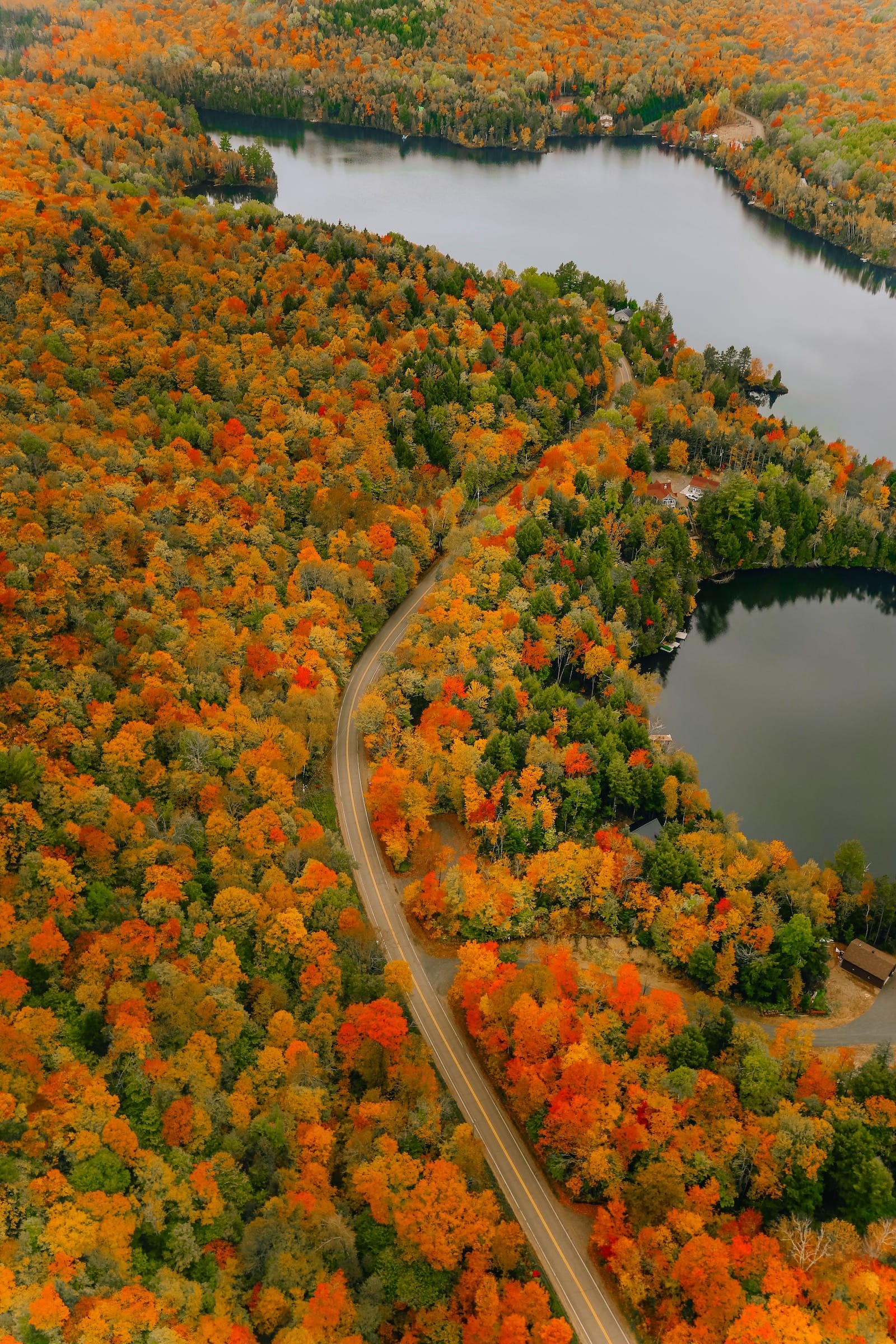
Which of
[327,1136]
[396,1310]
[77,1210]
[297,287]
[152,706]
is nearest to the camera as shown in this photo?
[77,1210]

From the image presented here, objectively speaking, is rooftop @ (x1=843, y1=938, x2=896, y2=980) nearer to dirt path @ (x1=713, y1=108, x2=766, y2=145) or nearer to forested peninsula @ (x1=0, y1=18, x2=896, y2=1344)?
forested peninsula @ (x1=0, y1=18, x2=896, y2=1344)

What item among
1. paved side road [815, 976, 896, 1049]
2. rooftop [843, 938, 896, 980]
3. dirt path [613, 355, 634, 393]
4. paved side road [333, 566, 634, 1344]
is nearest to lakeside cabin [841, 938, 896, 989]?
rooftop [843, 938, 896, 980]

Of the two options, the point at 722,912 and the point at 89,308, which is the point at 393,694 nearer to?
the point at 722,912

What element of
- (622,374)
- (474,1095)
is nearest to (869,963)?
(474,1095)

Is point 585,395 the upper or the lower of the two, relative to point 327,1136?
upper

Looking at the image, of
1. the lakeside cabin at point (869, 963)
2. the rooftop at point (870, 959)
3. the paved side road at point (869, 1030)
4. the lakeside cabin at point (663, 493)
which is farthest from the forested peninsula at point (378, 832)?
the lakeside cabin at point (663, 493)

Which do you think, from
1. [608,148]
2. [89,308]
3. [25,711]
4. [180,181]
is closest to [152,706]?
[25,711]

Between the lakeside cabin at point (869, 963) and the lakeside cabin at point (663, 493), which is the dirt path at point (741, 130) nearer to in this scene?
the lakeside cabin at point (663, 493)
